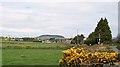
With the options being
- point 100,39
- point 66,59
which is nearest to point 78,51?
point 66,59

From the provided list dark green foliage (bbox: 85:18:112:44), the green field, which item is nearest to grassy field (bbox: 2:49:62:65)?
the green field

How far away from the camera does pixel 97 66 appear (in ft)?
20.8

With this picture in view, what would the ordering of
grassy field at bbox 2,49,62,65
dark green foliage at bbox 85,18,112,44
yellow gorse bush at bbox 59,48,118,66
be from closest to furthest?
yellow gorse bush at bbox 59,48,118,66 < grassy field at bbox 2,49,62,65 < dark green foliage at bbox 85,18,112,44

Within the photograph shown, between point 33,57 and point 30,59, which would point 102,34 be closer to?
point 33,57

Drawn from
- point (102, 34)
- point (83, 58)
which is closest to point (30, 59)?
point (83, 58)

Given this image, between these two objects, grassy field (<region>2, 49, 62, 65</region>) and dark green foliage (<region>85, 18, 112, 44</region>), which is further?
dark green foliage (<region>85, 18, 112, 44</region>)

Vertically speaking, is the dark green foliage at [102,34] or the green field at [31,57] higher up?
the dark green foliage at [102,34]

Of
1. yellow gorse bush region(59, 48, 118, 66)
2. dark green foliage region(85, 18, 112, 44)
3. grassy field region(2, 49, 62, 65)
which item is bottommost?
grassy field region(2, 49, 62, 65)

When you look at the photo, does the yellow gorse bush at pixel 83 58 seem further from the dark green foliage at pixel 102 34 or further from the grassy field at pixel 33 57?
the dark green foliage at pixel 102 34

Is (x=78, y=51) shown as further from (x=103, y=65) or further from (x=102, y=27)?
(x=102, y=27)

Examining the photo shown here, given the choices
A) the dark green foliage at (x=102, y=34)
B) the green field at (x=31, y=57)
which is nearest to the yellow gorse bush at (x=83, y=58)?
the green field at (x=31, y=57)

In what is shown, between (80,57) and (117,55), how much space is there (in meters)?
1.08

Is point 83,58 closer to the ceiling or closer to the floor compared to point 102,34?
closer to the floor

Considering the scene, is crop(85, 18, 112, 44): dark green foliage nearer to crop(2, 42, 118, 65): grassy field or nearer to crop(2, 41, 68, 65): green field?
crop(2, 42, 118, 65): grassy field
